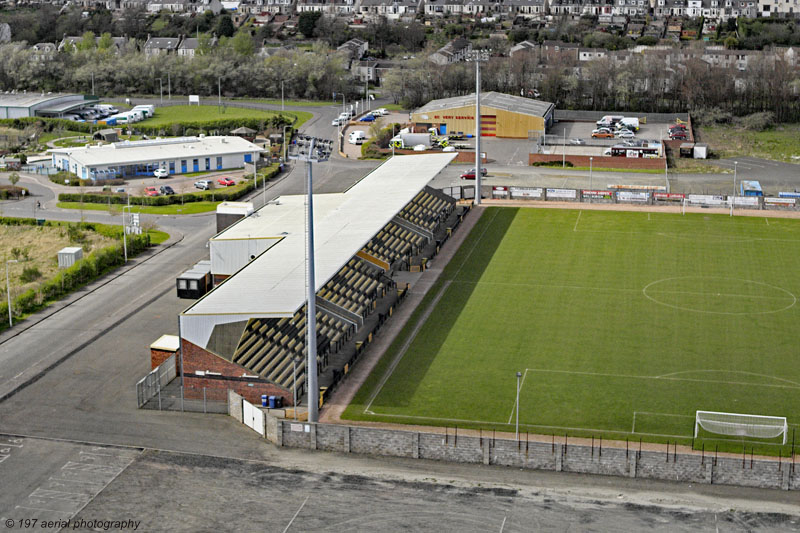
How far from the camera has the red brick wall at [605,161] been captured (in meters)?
95.8

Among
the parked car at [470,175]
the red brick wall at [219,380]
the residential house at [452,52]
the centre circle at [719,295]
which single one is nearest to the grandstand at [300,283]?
the red brick wall at [219,380]

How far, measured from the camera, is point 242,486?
3744cm

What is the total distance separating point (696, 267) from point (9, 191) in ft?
182

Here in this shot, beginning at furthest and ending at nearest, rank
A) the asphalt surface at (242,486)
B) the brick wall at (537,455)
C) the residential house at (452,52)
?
1. the residential house at (452,52)
2. the brick wall at (537,455)
3. the asphalt surface at (242,486)

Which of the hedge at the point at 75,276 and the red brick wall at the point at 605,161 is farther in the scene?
the red brick wall at the point at 605,161

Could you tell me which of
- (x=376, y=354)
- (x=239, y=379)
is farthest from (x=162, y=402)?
(x=376, y=354)

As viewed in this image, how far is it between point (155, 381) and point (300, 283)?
25.4 ft

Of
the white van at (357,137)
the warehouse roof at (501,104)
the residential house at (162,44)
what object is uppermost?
the residential house at (162,44)

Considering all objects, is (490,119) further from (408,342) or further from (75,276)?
(408,342)

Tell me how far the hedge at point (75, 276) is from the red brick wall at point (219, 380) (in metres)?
14.8

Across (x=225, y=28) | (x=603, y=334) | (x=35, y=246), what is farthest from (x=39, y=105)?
(x=603, y=334)

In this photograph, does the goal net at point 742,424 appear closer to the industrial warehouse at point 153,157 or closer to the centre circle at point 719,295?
the centre circle at point 719,295

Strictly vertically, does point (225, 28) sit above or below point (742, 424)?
above

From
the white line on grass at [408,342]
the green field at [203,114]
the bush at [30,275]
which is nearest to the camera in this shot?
the white line on grass at [408,342]
